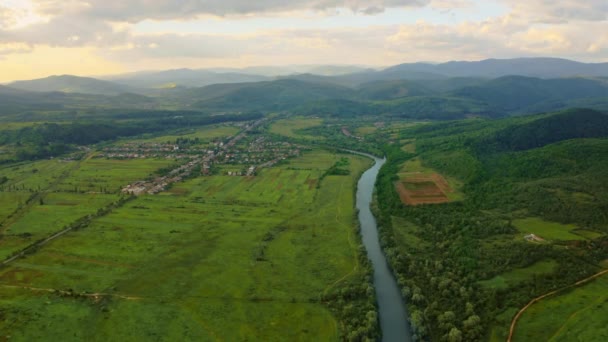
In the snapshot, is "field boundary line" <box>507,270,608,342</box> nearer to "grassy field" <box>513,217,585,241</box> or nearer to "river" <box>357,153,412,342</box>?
"river" <box>357,153,412,342</box>

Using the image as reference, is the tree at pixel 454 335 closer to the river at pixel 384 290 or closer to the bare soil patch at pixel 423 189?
the river at pixel 384 290

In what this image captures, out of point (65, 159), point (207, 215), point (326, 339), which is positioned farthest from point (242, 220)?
point (65, 159)

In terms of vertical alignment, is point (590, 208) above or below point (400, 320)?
above

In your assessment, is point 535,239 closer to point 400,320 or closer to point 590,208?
point 590,208

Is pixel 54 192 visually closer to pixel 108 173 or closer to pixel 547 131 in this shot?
pixel 108 173

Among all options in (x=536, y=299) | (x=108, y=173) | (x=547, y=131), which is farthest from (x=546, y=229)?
(x=108, y=173)

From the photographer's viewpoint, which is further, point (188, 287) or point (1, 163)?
point (1, 163)

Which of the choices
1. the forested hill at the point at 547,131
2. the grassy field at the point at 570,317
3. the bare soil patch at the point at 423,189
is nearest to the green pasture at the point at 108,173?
the bare soil patch at the point at 423,189
